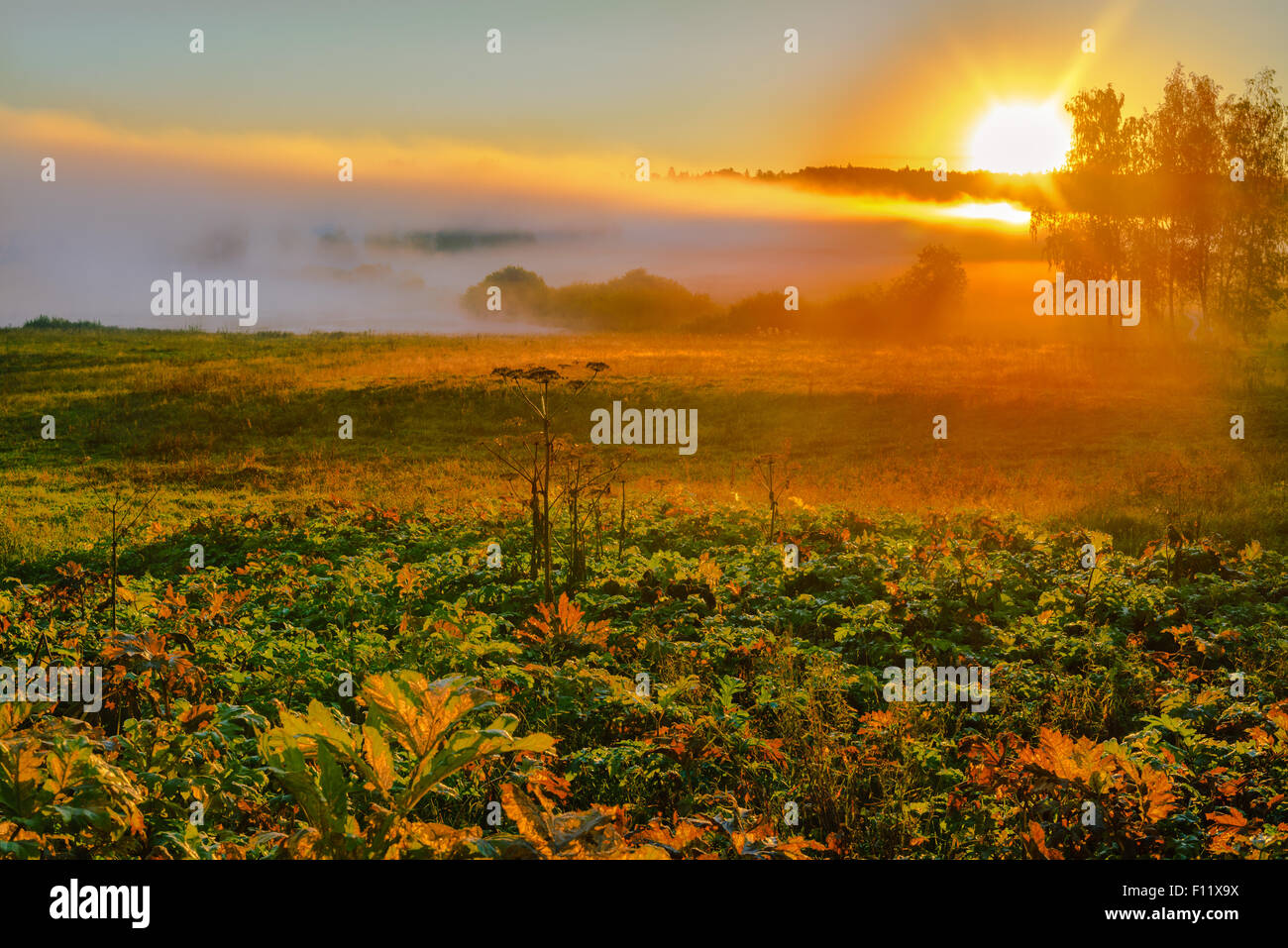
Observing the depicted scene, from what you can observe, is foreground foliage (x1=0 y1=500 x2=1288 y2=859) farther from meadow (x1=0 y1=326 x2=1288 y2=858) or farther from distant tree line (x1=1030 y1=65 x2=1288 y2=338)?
distant tree line (x1=1030 y1=65 x2=1288 y2=338)

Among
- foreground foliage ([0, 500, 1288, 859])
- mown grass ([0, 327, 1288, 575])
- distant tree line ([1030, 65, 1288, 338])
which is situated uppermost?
distant tree line ([1030, 65, 1288, 338])

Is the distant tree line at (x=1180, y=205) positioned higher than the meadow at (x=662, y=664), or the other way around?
the distant tree line at (x=1180, y=205)

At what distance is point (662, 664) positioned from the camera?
25.0 ft

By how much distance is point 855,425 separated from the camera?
29672 mm

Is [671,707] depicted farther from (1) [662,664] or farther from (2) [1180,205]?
(2) [1180,205]

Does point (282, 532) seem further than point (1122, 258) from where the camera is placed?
No

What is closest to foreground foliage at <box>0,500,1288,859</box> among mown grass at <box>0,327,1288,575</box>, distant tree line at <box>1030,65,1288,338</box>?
mown grass at <box>0,327,1288,575</box>

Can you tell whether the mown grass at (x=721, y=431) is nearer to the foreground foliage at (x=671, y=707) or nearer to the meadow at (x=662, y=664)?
the meadow at (x=662, y=664)

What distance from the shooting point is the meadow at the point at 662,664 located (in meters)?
3.41

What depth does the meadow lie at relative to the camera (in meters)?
3.41

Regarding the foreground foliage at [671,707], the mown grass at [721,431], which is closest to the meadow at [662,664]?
the foreground foliage at [671,707]

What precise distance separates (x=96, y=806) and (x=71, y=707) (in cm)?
422
